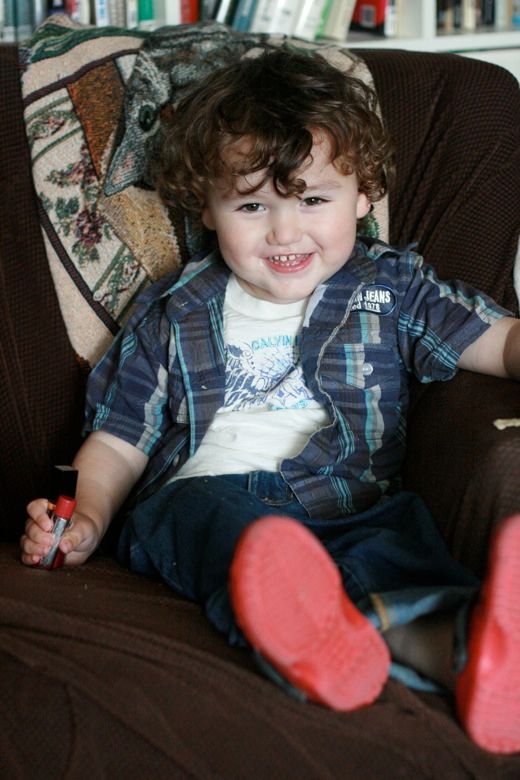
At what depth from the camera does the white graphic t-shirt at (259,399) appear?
4.63 feet

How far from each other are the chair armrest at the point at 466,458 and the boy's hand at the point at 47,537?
0.45 metres

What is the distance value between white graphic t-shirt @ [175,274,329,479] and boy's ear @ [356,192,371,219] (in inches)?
6.1

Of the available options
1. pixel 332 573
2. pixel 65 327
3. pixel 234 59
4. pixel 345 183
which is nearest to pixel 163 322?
pixel 65 327

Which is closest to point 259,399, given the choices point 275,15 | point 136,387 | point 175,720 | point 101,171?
point 136,387

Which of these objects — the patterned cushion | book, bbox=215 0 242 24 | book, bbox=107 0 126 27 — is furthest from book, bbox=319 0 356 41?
the patterned cushion

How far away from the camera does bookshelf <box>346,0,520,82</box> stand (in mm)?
2535

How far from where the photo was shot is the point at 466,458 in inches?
49.4

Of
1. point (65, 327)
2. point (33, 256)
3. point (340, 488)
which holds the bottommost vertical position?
point (340, 488)

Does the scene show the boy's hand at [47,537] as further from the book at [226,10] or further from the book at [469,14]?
the book at [469,14]

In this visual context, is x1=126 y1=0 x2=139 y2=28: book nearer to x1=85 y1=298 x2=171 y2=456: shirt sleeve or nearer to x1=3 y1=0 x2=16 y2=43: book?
x1=3 y1=0 x2=16 y2=43: book

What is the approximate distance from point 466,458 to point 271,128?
50cm

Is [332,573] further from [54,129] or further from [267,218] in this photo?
[54,129]

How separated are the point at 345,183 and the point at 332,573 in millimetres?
643

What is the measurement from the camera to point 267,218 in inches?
54.6
